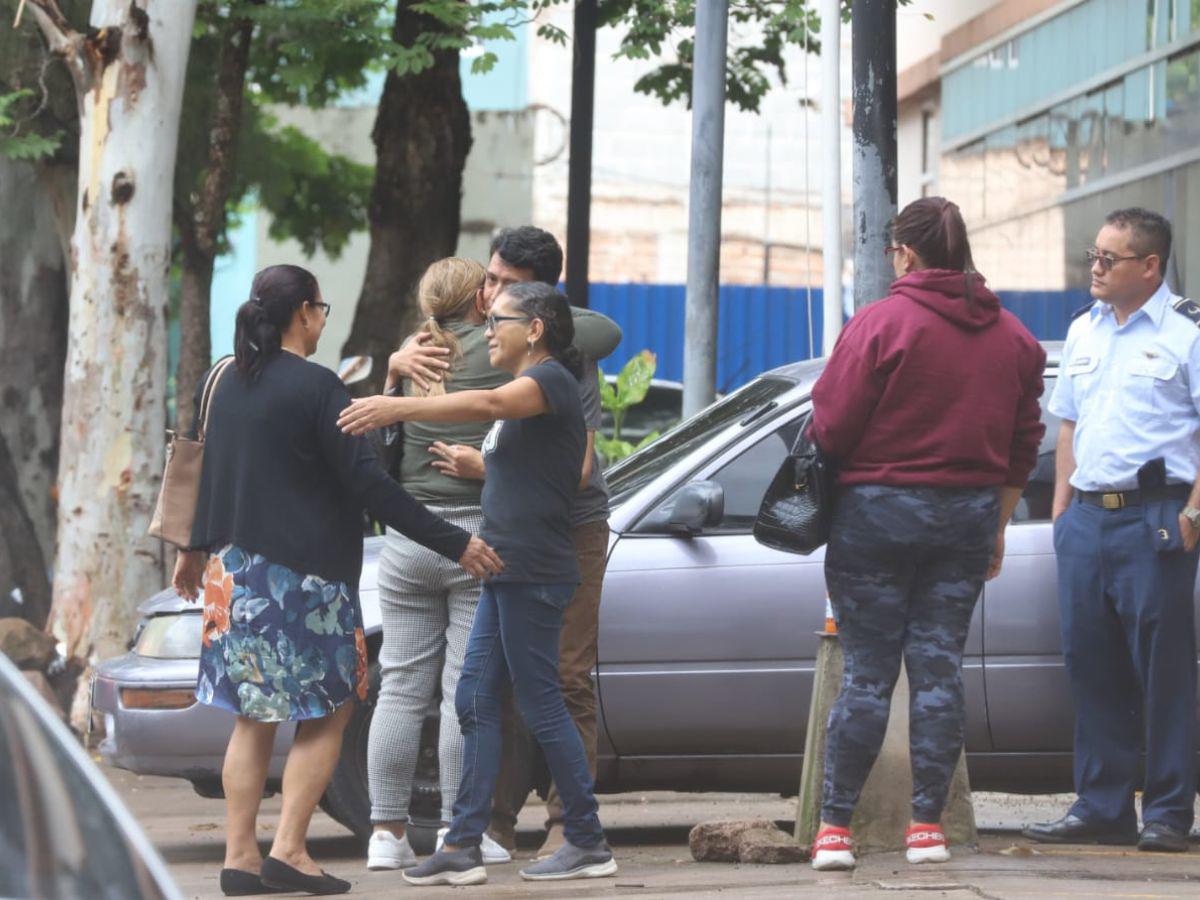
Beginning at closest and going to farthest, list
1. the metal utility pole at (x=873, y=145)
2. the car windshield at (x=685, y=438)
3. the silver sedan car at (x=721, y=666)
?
the silver sedan car at (x=721, y=666), the metal utility pole at (x=873, y=145), the car windshield at (x=685, y=438)

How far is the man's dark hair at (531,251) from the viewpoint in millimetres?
5980

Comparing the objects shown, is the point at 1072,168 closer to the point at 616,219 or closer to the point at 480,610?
the point at 480,610

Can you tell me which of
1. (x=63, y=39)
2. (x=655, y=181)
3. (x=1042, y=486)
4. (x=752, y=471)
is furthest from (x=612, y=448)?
(x=655, y=181)

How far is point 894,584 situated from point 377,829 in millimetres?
1712

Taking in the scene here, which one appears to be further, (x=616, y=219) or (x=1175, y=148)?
(x=616, y=219)

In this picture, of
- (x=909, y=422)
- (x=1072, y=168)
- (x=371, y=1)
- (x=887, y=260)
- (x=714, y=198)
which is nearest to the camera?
(x=909, y=422)

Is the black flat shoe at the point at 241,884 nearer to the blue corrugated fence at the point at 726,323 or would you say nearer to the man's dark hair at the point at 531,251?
the man's dark hair at the point at 531,251

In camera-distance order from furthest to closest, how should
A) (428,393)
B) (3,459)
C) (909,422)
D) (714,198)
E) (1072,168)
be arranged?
(1072,168) → (3,459) → (714,198) → (428,393) → (909,422)

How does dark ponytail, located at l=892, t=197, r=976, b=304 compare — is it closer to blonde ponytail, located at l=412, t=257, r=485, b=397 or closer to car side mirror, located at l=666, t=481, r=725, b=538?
car side mirror, located at l=666, t=481, r=725, b=538

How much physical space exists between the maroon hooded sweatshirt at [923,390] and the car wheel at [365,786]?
179 cm

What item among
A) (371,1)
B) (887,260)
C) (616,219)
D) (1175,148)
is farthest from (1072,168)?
(616,219)

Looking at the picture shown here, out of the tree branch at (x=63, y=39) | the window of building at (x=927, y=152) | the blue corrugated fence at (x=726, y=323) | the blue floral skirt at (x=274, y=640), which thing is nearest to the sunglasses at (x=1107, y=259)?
the blue floral skirt at (x=274, y=640)

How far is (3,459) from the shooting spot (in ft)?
41.2

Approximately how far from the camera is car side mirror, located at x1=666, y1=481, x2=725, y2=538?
20.5ft
